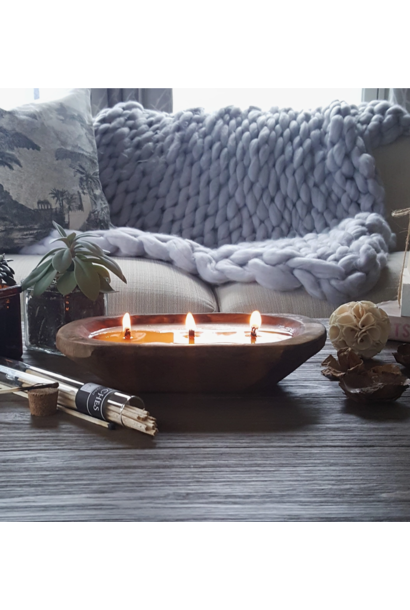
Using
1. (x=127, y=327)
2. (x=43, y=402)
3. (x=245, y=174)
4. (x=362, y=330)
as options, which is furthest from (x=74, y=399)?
(x=245, y=174)

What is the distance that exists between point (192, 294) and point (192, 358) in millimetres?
903

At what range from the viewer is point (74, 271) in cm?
83

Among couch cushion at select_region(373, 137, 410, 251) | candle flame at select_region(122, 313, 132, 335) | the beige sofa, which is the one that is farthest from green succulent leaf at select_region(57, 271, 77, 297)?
couch cushion at select_region(373, 137, 410, 251)

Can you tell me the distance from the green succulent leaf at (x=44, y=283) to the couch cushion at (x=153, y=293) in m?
0.64

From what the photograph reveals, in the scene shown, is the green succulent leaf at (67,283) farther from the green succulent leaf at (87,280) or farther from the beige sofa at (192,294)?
the beige sofa at (192,294)

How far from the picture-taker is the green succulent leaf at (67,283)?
828mm

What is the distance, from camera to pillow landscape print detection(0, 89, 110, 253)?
1.73 metres

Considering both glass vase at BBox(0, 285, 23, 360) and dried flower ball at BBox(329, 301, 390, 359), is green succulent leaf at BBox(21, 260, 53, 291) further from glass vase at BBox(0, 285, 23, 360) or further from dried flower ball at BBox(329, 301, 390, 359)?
dried flower ball at BBox(329, 301, 390, 359)

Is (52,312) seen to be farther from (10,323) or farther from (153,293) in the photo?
(153,293)

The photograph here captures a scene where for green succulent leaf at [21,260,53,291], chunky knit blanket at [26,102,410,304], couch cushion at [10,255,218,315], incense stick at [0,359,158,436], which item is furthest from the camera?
chunky knit blanket at [26,102,410,304]

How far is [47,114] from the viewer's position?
1841 mm
